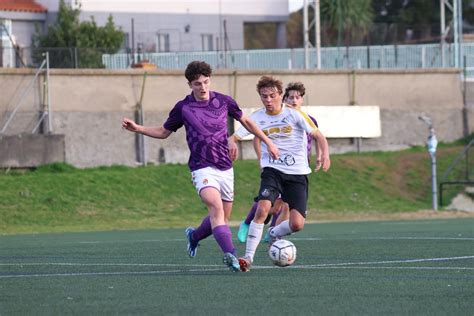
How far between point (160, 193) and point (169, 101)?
454 cm

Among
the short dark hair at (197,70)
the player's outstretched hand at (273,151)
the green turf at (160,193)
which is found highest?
the short dark hair at (197,70)

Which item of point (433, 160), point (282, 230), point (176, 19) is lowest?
point (433, 160)

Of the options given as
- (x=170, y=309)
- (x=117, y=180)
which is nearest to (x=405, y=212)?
(x=117, y=180)

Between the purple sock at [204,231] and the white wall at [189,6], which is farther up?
the white wall at [189,6]

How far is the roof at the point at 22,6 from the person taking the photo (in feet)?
157

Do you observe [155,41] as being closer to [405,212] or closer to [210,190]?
[405,212]

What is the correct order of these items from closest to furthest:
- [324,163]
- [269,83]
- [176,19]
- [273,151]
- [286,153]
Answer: [273,151] → [269,83] → [324,163] → [286,153] → [176,19]

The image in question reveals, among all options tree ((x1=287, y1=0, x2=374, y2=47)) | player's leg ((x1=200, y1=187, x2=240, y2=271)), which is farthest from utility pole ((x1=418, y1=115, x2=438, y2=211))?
tree ((x1=287, y1=0, x2=374, y2=47))

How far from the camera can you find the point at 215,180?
12.1 m

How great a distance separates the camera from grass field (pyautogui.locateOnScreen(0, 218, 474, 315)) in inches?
356

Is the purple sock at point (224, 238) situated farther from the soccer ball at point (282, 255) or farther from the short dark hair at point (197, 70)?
the short dark hair at point (197, 70)

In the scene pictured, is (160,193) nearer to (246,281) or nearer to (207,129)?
(207,129)

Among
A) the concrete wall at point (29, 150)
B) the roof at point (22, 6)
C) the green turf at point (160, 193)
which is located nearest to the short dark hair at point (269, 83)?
the green turf at point (160, 193)

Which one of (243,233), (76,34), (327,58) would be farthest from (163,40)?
(243,233)
